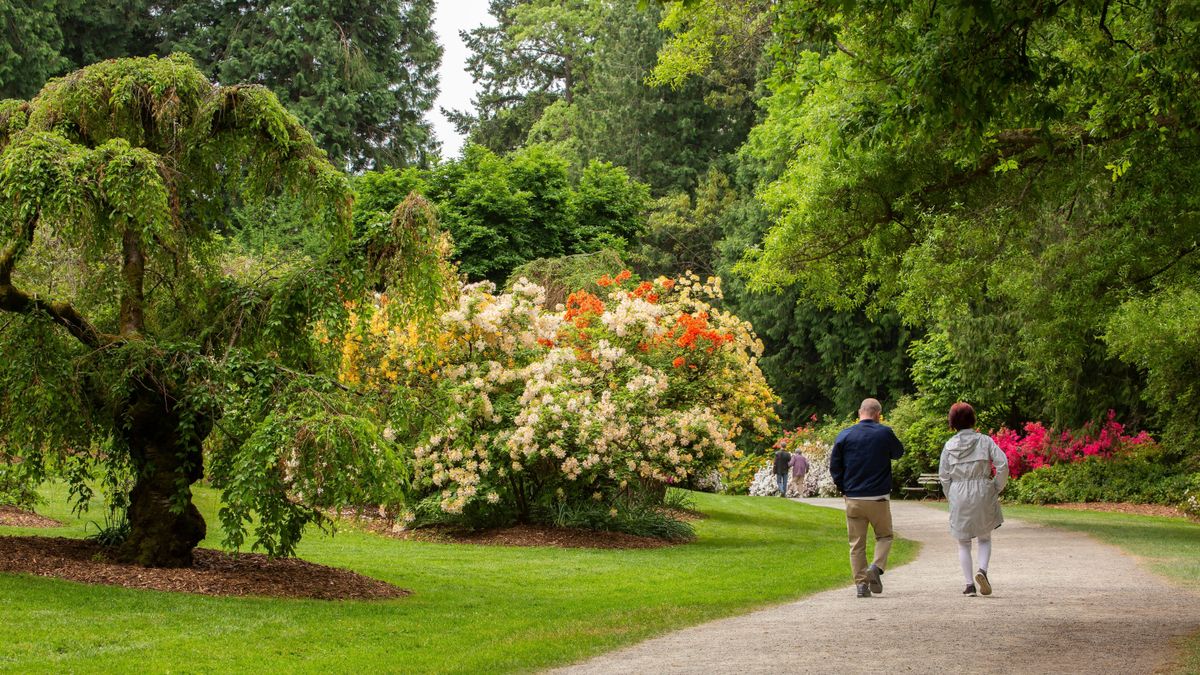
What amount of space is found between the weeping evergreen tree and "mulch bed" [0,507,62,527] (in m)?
5.41

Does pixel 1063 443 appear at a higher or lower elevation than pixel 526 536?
higher

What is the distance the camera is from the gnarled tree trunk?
38.0 ft

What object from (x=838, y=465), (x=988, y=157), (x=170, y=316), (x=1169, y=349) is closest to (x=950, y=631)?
(x=838, y=465)

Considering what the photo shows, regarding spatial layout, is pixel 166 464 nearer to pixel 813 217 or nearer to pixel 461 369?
pixel 461 369

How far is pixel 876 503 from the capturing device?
11109mm

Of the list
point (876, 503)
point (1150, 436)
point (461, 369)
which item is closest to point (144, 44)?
point (461, 369)

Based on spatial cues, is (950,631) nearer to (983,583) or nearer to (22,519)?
(983,583)

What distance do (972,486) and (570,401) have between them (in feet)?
26.1

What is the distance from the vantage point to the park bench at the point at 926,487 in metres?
36.6

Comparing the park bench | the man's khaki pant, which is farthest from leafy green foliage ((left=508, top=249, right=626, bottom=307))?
the man's khaki pant

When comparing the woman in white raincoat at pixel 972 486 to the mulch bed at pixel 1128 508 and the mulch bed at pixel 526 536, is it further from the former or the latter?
the mulch bed at pixel 1128 508

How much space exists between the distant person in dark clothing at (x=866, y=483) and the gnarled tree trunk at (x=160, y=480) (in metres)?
6.18

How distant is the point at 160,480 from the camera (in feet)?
38.7

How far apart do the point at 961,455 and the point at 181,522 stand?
7.42 m
